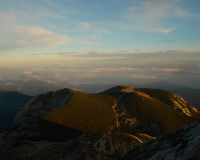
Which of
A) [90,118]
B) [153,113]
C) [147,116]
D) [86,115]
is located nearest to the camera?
[90,118]

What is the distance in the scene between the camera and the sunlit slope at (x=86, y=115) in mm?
121375

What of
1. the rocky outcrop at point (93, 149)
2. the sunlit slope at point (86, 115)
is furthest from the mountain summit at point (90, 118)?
the rocky outcrop at point (93, 149)

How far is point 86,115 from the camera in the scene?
449 feet

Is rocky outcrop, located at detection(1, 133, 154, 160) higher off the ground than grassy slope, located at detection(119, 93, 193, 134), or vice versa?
rocky outcrop, located at detection(1, 133, 154, 160)

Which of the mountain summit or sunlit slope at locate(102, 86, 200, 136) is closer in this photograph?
the mountain summit

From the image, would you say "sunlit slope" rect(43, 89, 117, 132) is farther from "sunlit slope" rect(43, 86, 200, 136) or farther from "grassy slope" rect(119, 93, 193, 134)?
"grassy slope" rect(119, 93, 193, 134)

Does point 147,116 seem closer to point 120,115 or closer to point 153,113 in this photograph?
point 153,113

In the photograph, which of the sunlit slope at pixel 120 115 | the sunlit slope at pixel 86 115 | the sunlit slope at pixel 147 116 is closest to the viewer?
the sunlit slope at pixel 147 116

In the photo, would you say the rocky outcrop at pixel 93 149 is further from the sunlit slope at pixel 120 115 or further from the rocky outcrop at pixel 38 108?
the rocky outcrop at pixel 38 108

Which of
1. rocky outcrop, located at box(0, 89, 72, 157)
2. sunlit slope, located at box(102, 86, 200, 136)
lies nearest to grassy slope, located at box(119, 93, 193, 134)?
sunlit slope, located at box(102, 86, 200, 136)

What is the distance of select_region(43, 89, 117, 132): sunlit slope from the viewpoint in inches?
4779

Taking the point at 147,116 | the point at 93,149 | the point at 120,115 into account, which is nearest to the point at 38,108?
the point at 120,115

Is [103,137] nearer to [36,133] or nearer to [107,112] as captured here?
[36,133]

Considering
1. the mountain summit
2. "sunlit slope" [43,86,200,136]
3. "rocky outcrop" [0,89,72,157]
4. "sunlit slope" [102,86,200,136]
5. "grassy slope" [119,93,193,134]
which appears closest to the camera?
the mountain summit
